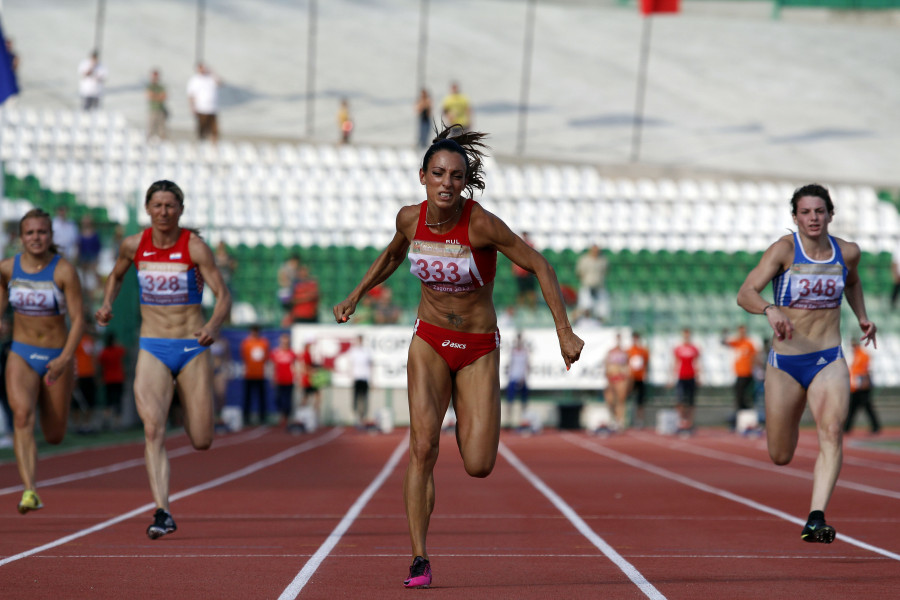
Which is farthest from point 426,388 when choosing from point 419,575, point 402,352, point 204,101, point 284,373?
point 204,101

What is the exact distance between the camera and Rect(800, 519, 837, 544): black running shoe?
7.17 m

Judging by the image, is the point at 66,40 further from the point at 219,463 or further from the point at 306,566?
the point at 306,566

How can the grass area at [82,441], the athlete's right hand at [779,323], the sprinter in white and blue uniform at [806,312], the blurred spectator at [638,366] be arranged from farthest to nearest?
the blurred spectator at [638,366], the grass area at [82,441], the sprinter in white and blue uniform at [806,312], the athlete's right hand at [779,323]

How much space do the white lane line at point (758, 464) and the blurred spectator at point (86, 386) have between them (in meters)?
8.88

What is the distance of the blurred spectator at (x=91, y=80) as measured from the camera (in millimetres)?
30583

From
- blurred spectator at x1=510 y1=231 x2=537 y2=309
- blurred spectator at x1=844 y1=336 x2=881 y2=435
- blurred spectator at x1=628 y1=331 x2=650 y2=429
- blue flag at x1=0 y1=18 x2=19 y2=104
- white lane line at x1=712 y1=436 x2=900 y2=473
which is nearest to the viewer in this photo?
white lane line at x1=712 y1=436 x2=900 y2=473

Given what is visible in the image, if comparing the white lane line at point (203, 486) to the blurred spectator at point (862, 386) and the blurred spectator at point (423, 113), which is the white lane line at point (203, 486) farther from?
the blurred spectator at point (423, 113)

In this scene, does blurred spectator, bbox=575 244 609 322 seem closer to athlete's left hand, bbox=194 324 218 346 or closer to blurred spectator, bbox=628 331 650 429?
blurred spectator, bbox=628 331 650 429

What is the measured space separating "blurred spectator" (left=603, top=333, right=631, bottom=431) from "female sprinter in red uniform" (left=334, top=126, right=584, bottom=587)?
17241mm

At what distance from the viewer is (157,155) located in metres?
29.7

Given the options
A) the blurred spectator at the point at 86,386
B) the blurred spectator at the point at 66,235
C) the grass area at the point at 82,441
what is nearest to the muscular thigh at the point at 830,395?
the grass area at the point at 82,441

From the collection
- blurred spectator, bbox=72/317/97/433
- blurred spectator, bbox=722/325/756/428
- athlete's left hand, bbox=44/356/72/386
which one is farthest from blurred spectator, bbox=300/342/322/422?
athlete's left hand, bbox=44/356/72/386

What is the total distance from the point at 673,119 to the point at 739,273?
24.6 m

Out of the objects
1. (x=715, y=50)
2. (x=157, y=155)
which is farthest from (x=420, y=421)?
(x=715, y=50)
